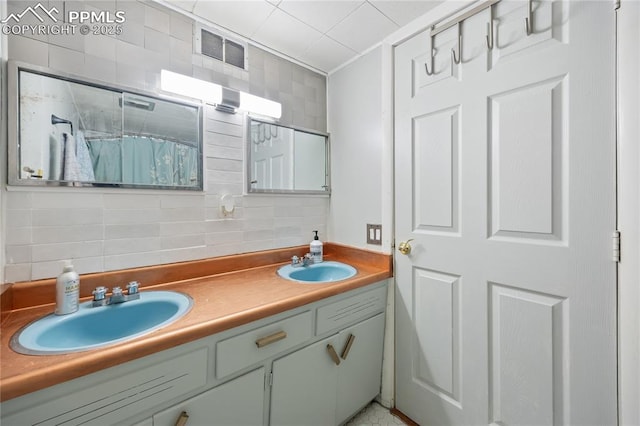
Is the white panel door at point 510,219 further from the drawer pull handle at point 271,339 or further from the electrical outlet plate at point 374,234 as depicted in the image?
the drawer pull handle at point 271,339

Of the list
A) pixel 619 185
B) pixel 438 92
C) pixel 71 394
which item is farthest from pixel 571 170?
pixel 71 394

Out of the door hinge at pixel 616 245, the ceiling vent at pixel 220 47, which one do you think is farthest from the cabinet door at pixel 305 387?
the ceiling vent at pixel 220 47

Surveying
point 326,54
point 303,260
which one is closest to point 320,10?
point 326,54

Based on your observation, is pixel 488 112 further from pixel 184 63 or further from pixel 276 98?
pixel 184 63

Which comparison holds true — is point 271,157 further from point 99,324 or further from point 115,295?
point 99,324

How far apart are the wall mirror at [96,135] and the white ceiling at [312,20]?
496 mm

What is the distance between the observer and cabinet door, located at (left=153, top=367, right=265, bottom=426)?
32.3 inches

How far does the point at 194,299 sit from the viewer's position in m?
1.07

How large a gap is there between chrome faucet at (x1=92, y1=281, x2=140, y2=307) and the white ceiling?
4.37 feet

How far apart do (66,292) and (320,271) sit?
115cm

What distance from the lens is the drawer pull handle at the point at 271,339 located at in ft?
3.17

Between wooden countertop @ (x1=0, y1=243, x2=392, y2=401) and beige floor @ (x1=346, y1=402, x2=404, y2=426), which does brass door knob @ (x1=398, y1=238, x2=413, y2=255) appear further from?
beige floor @ (x1=346, y1=402, x2=404, y2=426)

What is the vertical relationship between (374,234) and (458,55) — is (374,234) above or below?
below

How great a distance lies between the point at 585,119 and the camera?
0.90 metres
